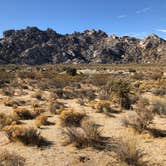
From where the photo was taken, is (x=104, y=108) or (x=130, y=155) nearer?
(x=130, y=155)

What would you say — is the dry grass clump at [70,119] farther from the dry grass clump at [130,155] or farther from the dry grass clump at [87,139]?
the dry grass clump at [130,155]

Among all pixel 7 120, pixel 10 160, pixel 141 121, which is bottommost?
pixel 10 160

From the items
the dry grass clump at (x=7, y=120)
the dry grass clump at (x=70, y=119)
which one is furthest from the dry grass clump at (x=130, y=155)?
the dry grass clump at (x=7, y=120)

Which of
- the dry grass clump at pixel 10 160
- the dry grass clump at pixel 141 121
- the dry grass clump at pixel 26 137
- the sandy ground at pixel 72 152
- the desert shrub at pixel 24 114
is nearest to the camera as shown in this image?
the dry grass clump at pixel 10 160

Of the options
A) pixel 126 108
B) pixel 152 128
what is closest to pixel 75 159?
pixel 152 128

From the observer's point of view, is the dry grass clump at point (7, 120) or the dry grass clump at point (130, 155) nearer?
the dry grass clump at point (130, 155)

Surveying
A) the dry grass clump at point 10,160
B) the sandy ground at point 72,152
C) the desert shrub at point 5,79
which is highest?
the desert shrub at point 5,79

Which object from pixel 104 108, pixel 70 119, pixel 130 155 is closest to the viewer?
pixel 130 155

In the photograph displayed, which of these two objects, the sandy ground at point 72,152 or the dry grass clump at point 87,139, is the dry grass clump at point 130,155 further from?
the dry grass clump at point 87,139

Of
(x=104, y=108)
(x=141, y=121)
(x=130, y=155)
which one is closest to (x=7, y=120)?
(x=104, y=108)

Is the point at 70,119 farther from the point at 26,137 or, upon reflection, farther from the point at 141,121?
the point at 141,121

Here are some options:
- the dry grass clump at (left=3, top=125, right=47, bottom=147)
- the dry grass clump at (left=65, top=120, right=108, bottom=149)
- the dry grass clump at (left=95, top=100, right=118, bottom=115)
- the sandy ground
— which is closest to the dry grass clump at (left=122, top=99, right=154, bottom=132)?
the sandy ground

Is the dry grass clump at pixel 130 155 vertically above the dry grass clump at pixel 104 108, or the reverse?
the dry grass clump at pixel 104 108

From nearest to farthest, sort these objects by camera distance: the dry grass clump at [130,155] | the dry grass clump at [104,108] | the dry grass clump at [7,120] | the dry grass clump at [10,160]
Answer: the dry grass clump at [10,160]
the dry grass clump at [130,155]
the dry grass clump at [7,120]
the dry grass clump at [104,108]
